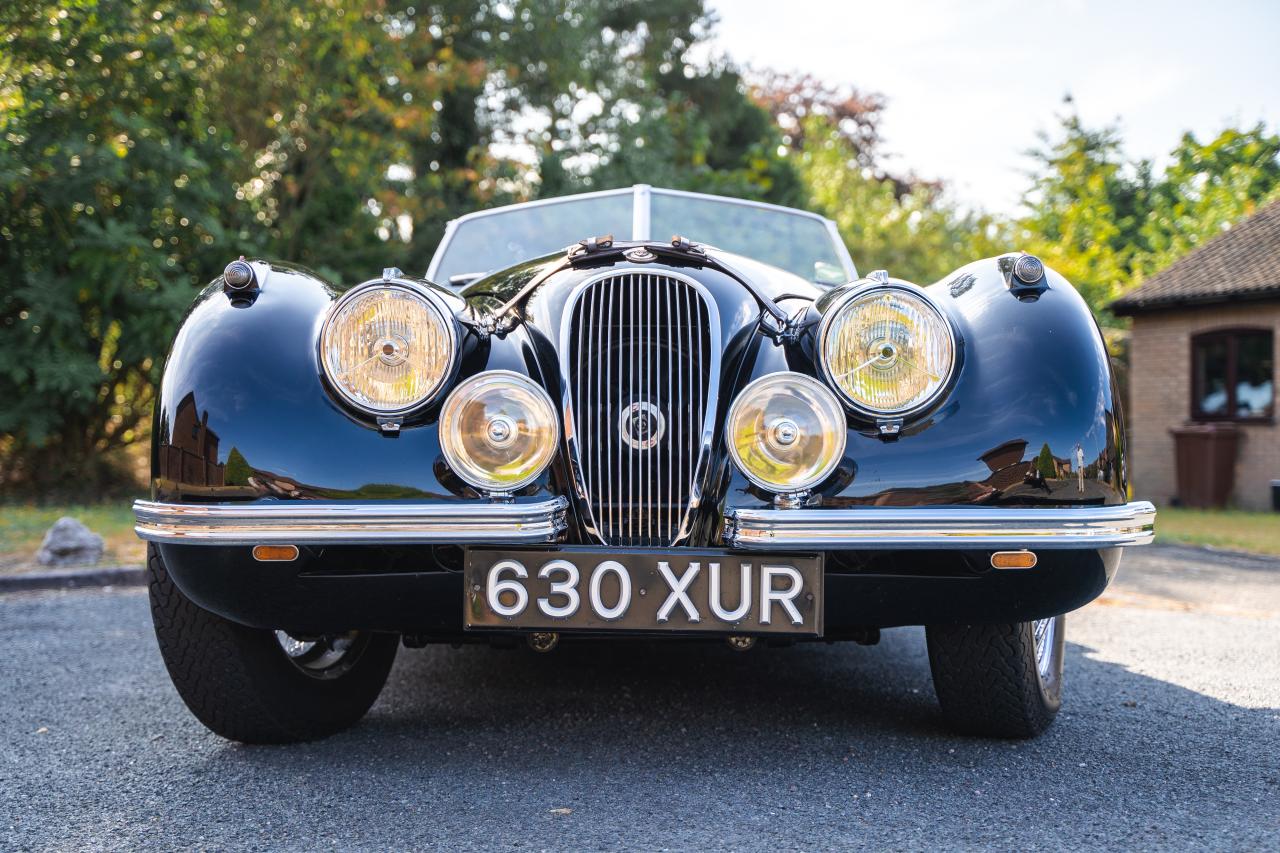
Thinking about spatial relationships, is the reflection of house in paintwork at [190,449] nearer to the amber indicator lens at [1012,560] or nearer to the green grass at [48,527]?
the amber indicator lens at [1012,560]

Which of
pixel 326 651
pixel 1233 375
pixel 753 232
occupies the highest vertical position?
pixel 753 232

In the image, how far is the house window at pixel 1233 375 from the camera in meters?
13.2

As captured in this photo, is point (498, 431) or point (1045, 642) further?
point (1045, 642)

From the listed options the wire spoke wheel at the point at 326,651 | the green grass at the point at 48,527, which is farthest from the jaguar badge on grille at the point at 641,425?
the green grass at the point at 48,527

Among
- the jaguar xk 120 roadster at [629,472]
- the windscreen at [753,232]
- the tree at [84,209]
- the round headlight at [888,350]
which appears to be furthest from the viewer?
the tree at [84,209]

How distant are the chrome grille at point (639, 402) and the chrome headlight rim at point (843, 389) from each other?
255 millimetres

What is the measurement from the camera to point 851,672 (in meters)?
3.42

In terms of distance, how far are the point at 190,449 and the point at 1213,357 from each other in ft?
48.3

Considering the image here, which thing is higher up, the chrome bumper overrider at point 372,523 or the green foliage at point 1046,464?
the green foliage at point 1046,464

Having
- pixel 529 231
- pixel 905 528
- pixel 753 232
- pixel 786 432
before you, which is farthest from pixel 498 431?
pixel 753 232

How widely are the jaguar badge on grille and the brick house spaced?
514 inches

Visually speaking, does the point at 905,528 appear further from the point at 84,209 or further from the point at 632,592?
the point at 84,209

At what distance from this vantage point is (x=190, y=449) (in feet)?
7.05

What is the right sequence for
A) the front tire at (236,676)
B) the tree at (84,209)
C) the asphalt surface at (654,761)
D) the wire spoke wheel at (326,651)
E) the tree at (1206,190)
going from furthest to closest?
the tree at (1206,190), the tree at (84,209), the wire spoke wheel at (326,651), the front tire at (236,676), the asphalt surface at (654,761)
